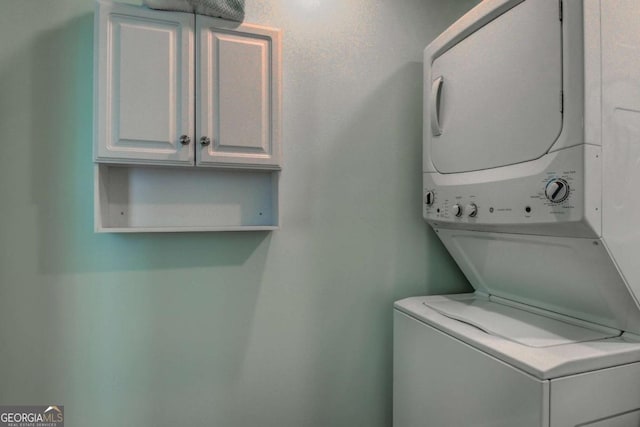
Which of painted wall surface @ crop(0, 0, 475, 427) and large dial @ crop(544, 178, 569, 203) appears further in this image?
painted wall surface @ crop(0, 0, 475, 427)

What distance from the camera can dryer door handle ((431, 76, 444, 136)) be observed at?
5.11 feet

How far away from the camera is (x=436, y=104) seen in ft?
5.16

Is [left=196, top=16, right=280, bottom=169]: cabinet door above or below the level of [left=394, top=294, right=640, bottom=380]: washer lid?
above

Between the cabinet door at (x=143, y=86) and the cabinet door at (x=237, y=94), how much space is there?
51mm

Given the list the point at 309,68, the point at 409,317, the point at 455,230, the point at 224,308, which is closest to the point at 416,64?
the point at 309,68

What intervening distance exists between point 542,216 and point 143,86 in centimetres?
145

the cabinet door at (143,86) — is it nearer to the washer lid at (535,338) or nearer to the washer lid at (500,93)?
the washer lid at (500,93)

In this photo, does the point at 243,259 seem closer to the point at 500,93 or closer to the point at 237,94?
the point at 237,94

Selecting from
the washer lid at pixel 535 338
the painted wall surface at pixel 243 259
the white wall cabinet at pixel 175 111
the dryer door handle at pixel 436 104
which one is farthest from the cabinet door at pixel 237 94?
the washer lid at pixel 535 338

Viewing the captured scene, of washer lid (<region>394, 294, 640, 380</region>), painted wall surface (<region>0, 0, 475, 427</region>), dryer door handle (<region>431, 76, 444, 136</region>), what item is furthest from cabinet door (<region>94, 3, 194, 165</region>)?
washer lid (<region>394, 294, 640, 380</region>)

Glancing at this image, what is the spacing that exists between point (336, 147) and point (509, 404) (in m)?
1.24

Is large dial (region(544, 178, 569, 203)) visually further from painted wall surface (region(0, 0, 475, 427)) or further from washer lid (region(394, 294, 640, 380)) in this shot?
painted wall surface (region(0, 0, 475, 427))

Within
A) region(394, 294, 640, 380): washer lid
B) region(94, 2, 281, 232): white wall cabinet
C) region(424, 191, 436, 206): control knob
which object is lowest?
region(394, 294, 640, 380): washer lid

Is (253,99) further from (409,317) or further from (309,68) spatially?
(409,317)
